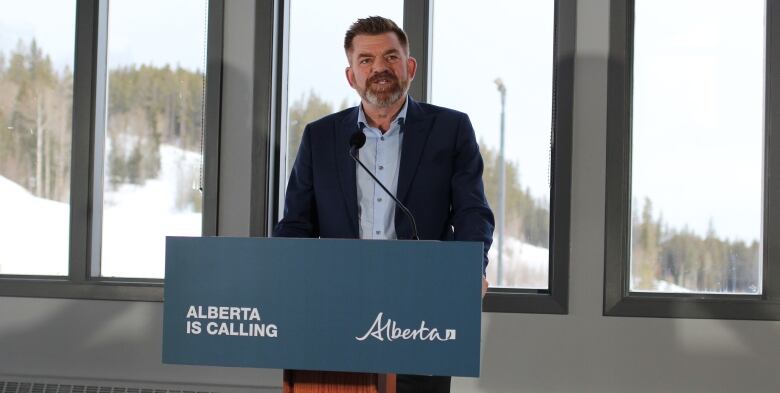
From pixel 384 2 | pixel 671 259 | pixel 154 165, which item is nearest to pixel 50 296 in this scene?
pixel 154 165

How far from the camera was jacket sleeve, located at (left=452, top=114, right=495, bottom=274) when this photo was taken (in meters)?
2.09

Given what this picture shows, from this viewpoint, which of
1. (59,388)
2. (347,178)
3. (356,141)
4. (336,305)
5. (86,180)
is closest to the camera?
(336,305)

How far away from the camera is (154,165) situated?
3680mm

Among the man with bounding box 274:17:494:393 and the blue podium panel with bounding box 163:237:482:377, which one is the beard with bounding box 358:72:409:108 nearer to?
the man with bounding box 274:17:494:393

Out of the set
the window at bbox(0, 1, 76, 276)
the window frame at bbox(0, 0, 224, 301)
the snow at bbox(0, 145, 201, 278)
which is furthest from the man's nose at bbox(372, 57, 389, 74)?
the window at bbox(0, 1, 76, 276)

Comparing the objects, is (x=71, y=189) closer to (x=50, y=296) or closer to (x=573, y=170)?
(x=50, y=296)

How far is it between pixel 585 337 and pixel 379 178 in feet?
4.65

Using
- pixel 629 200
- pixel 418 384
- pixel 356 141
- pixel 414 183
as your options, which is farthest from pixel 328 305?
pixel 629 200

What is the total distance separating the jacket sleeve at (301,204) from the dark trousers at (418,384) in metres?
0.48

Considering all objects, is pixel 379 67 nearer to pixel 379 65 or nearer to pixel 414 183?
pixel 379 65

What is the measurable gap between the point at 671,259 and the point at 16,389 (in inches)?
113

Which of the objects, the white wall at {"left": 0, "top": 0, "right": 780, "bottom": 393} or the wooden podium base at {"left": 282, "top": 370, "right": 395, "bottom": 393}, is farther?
the white wall at {"left": 0, "top": 0, "right": 780, "bottom": 393}

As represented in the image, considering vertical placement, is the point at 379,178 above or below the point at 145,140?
below

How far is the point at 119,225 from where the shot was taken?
3727 mm
